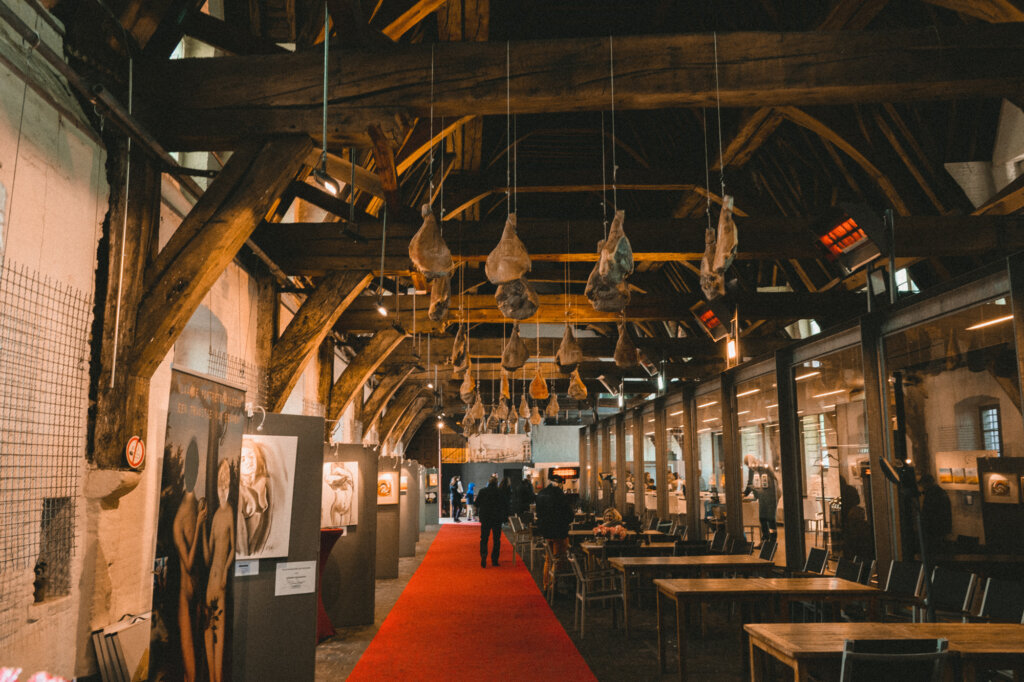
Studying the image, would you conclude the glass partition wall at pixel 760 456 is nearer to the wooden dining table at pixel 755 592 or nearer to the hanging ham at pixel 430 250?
the wooden dining table at pixel 755 592

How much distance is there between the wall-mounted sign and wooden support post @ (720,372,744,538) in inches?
338

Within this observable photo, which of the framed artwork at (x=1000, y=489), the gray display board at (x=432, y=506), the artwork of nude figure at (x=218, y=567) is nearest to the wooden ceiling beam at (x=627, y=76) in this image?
the artwork of nude figure at (x=218, y=567)

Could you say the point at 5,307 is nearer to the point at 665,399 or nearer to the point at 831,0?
the point at 831,0

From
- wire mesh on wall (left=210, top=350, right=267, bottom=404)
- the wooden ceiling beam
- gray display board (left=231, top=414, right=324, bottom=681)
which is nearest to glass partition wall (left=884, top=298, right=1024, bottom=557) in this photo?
the wooden ceiling beam

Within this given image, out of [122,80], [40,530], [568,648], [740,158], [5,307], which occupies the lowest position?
[568,648]

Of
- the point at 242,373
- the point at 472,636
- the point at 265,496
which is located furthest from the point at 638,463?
the point at 265,496

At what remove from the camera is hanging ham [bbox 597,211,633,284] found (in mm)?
4035

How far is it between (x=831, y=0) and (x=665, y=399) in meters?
9.65

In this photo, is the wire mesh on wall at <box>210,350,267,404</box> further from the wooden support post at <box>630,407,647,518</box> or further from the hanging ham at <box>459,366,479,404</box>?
the wooden support post at <box>630,407,647,518</box>

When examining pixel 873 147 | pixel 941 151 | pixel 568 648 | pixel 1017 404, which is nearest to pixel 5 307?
pixel 568 648

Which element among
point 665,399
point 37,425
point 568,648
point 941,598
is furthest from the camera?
point 665,399

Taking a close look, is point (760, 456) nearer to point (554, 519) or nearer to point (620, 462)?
point (554, 519)

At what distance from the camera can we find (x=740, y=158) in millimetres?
7363

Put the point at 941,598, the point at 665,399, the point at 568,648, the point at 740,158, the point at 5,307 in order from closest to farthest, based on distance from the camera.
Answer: the point at 5,307
the point at 941,598
the point at 568,648
the point at 740,158
the point at 665,399
